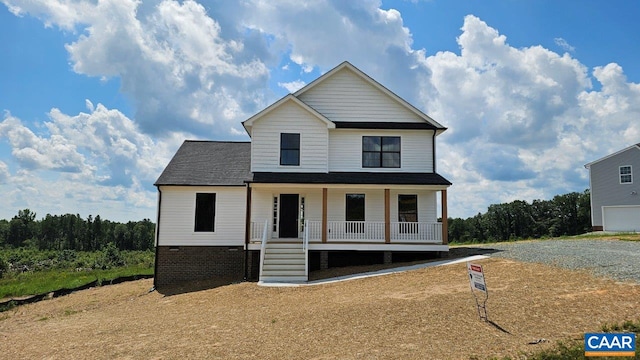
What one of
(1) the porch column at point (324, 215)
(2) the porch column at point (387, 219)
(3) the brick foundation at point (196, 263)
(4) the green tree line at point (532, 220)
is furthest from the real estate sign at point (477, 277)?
(4) the green tree line at point (532, 220)

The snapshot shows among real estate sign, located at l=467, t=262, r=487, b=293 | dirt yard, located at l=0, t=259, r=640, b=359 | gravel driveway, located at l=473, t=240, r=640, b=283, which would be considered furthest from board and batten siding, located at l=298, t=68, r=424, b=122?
real estate sign, located at l=467, t=262, r=487, b=293

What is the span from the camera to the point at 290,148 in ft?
60.0

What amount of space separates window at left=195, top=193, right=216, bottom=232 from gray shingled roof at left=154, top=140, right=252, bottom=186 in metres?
0.66

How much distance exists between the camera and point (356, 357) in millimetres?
6531

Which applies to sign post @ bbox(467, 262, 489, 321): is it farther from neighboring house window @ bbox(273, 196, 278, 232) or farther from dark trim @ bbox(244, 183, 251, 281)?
neighboring house window @ bbox(273, 196, 278, 232)

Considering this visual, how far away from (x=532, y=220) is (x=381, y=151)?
197 feet

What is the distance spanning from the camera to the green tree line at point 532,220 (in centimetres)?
6080

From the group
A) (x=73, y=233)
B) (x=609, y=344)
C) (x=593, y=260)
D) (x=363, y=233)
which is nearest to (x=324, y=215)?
(x=363, y=233)

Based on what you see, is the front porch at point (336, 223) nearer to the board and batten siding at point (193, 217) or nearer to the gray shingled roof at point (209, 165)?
the board and batten siding at point (193, 217)

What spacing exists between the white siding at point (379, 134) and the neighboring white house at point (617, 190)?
19.9m

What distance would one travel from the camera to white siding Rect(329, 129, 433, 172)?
18547mm

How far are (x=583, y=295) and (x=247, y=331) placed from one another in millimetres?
7103

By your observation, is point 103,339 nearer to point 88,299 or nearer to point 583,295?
point 88,299

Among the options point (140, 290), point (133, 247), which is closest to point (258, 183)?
point (140, 290)
